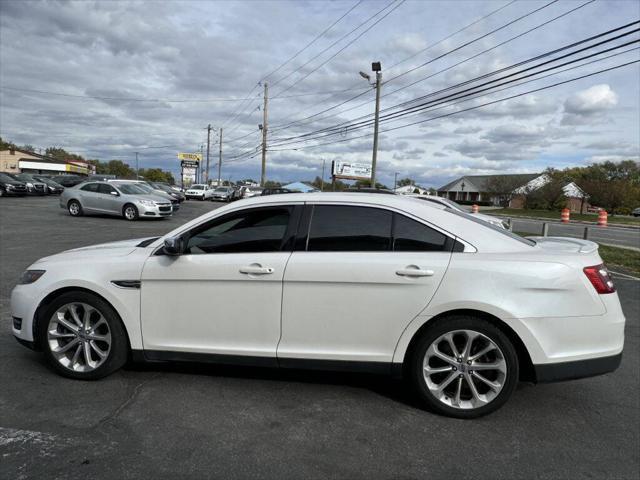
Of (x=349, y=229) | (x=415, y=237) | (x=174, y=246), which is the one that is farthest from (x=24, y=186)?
(x=415, y=237)

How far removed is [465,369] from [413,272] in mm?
778

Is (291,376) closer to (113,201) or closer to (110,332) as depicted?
(110,332)

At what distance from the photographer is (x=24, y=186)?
32656 millimetres

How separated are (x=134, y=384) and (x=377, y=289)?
6.87 ft

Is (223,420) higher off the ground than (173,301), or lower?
lower

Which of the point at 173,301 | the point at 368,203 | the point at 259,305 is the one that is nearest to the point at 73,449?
the point at 173,301

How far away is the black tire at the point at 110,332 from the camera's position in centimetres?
382

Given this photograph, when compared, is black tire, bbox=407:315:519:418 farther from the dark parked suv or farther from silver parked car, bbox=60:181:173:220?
the dark parked suv

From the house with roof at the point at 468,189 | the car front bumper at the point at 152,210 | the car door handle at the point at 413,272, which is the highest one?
the house with roof at the point at 468,189

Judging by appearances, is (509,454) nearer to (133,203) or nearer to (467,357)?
(467,357)

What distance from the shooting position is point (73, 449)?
2.91 meters

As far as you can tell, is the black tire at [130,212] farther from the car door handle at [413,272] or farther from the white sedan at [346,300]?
the car door handle at [413,272]

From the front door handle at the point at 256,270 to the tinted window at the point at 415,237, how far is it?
37.0 inches

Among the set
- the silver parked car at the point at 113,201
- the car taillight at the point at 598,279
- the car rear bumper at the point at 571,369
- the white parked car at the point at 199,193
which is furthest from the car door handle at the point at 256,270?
the white parked car at the point at 199,193
